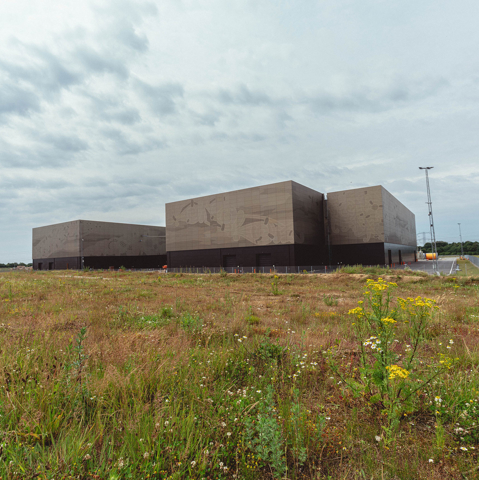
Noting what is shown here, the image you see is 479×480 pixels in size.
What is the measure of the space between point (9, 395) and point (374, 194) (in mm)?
48275

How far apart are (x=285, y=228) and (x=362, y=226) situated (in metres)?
13.9

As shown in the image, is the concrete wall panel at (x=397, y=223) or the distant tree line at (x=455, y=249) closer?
the concrete wall panel at (x=397, y=223)

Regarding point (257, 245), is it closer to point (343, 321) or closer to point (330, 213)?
point (330, 213)

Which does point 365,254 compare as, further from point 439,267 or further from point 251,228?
point 251,228

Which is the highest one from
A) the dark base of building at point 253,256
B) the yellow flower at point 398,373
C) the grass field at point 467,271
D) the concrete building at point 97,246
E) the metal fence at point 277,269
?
Answer: the concrete building at point 97,246

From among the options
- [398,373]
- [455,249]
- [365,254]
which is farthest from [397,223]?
[455,249]

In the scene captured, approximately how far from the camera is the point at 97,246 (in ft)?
212

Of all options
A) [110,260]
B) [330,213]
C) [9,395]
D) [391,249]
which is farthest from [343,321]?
[110,260]

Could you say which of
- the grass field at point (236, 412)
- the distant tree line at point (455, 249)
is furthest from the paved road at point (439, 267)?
the distant tree line at point (455, 249)

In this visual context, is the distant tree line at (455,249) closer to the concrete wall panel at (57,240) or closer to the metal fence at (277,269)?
the metal fence at (277,269)

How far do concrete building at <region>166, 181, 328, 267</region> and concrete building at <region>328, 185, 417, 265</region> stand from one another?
240 centimetres

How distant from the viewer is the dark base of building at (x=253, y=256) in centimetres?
4080

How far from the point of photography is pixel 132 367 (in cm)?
368

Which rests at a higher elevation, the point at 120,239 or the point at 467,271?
the point at 120,239
